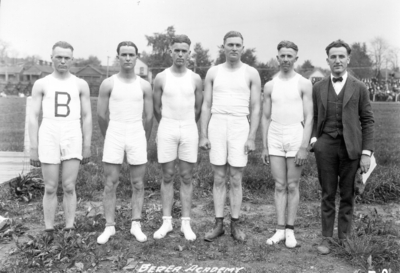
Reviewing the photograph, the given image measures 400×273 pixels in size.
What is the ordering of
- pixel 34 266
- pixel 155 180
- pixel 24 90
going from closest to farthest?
pixel 34 266, pixel 155 180, pixel 24 90

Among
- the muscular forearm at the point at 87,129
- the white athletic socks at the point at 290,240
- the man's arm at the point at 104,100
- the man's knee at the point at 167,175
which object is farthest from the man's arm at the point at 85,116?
the white athletic socks at the point at 290,240

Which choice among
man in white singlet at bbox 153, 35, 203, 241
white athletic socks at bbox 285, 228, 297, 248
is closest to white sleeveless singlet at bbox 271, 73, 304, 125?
man in white singlet at bbox 153, 35, 203, 241

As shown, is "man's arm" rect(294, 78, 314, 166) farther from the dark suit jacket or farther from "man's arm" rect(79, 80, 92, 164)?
"man's arm" rect(79, 80, 92, 164)

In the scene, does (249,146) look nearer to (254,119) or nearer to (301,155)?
(254,119)

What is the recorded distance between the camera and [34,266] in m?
3.99

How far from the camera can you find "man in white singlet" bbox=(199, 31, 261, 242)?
4.70 m

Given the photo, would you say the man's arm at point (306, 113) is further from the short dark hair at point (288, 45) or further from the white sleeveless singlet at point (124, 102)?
the white sleeveless singlet at point (124, 102)

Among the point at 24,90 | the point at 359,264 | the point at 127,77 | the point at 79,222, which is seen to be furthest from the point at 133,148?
the point at 24,90

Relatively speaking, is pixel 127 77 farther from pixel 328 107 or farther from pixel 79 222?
pixel 328 107

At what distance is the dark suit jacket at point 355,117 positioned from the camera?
4.27 m

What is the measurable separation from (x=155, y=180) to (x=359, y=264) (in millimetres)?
3760

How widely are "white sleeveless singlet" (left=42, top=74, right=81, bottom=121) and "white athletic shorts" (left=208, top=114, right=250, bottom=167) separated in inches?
60.8

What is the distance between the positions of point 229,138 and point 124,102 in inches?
48.5

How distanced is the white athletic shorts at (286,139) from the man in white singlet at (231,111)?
0.23 meters
